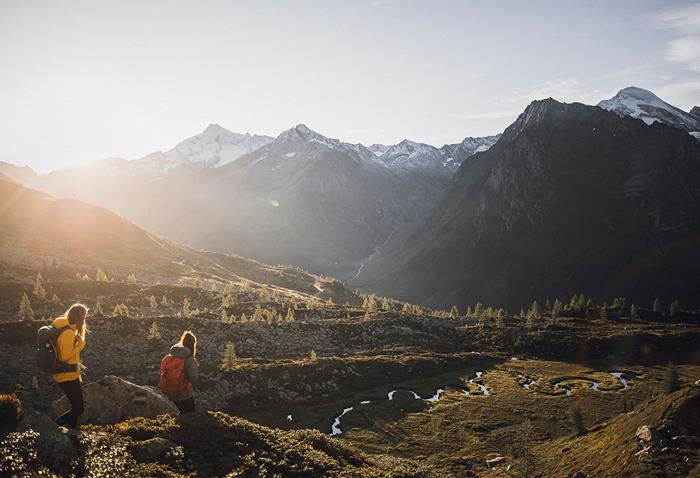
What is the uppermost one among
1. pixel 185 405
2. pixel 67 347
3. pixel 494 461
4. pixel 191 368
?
pixel 67 347

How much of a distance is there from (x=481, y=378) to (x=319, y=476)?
86954mm

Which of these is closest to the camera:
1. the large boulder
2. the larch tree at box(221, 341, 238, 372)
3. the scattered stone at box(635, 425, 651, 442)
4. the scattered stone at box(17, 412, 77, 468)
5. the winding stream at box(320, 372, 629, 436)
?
the scattered stone at box(17, 412, 77, 468)

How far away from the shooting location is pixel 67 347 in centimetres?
2112

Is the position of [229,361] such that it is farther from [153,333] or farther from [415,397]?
[415,397]

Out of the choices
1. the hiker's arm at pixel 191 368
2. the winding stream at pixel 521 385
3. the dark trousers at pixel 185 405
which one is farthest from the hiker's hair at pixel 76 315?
the winding stream at pixel 521 385

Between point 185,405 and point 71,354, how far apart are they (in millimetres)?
7685

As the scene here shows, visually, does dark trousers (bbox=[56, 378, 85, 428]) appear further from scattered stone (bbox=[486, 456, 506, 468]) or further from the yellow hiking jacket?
scattered stone (bbox=[486, 456, 506, 468])

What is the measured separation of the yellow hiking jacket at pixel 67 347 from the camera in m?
20.9

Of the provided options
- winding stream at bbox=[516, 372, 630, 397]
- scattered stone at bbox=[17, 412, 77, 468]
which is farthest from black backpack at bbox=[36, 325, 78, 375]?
winding stream at bbox=[516, 372, 630, 397]

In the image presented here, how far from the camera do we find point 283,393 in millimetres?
80812

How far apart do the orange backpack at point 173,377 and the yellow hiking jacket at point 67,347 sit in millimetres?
4645

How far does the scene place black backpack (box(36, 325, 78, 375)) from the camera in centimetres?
2064

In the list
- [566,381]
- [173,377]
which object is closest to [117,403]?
[173,377]

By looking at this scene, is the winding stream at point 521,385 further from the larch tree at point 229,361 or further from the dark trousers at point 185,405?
the dark trousers at point 185,405
